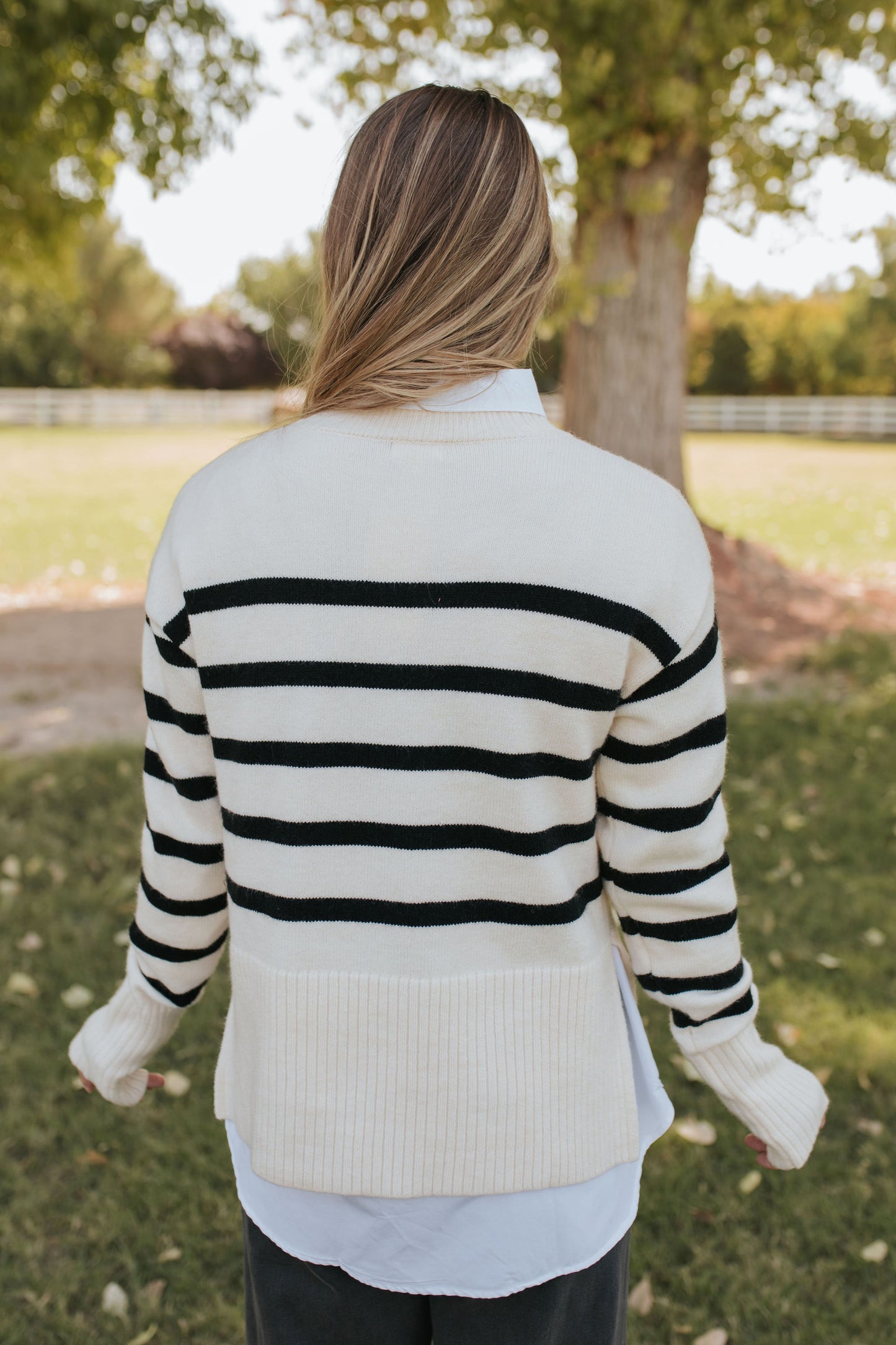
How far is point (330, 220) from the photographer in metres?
1.15

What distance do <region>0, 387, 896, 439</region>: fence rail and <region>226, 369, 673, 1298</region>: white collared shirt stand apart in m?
29.5

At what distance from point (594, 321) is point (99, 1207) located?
6044mm

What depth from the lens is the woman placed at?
3.48ft

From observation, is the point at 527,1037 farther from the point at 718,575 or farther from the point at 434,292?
the point at 718,575

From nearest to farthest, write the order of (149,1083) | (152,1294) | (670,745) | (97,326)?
1. (670,745)
2. (149,1083)
3. (152,1294)
4. (97,326)

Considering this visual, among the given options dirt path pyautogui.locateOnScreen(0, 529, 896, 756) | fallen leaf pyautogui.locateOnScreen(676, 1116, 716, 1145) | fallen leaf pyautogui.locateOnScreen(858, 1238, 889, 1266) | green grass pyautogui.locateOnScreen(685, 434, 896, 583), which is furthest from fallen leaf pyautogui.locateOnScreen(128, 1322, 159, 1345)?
green grass pyautogui.locateOnScreen(685, 434, 896, 583)

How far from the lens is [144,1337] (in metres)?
2.30

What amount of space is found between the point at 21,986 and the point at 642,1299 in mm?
2100

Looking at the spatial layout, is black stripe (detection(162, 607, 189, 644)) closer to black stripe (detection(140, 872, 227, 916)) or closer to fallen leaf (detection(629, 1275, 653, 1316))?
black stripe (detection(140, 872, 227, 916))

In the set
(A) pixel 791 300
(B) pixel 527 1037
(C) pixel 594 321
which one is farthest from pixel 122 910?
(A) pixel 791 300

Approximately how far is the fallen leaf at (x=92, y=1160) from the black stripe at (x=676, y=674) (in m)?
2.31

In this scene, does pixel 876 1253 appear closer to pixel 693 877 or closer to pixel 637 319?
pixel 693 877

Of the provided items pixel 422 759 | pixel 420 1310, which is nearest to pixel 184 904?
pixel 422 759

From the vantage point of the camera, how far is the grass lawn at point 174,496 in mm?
10305
